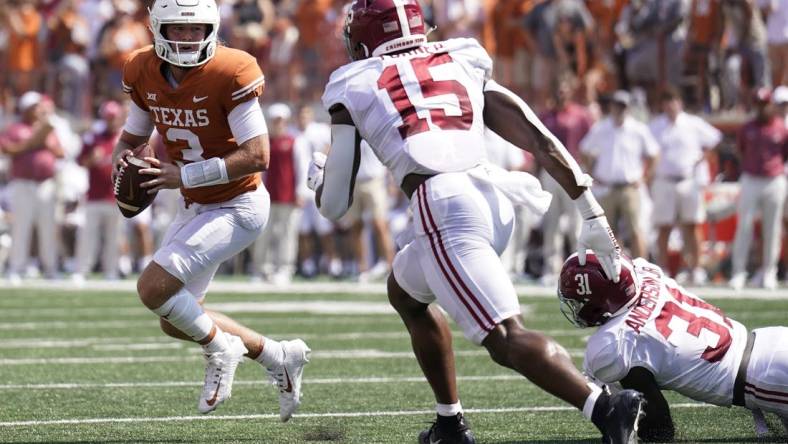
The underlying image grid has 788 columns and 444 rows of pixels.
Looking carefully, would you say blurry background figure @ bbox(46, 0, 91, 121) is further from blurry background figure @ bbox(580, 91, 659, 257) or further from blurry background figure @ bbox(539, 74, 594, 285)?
blurry background figure @ bbox(580, 91, 659, 257)

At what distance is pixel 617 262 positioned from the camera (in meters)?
5.09

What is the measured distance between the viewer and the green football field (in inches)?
225

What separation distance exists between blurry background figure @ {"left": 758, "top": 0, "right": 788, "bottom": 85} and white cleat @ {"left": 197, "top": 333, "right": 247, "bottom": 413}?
1023cm

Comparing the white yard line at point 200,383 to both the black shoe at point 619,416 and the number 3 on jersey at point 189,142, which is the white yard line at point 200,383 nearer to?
the number 3 on jersey at point 189,142

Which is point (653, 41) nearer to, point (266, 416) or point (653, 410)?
point (266, 416)

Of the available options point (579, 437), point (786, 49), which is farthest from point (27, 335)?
point (786, 49)

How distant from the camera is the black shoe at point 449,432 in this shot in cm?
528

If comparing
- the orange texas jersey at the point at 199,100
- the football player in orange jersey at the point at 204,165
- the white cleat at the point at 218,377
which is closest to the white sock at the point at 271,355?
the football player in orange jersey at the point at 204,165

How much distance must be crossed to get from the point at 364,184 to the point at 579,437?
10.5 m

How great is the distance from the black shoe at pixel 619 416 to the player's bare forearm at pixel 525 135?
74 cm

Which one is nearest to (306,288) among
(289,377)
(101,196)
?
(101,196)

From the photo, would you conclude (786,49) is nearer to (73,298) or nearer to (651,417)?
(73,298)

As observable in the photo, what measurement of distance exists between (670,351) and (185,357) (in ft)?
13.7

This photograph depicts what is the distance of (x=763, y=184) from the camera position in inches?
550
